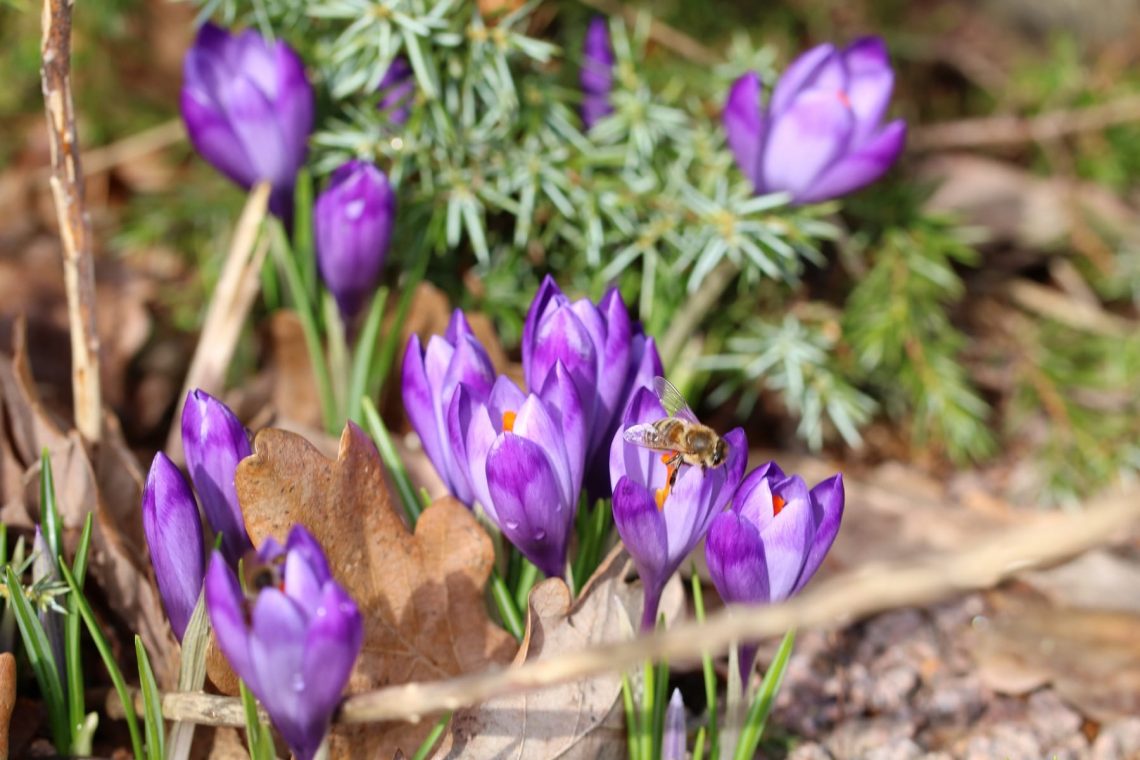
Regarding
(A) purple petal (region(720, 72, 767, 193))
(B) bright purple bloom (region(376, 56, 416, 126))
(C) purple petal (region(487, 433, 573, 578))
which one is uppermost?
(B) bright purple bloom (region(376, 56, 416, 126))

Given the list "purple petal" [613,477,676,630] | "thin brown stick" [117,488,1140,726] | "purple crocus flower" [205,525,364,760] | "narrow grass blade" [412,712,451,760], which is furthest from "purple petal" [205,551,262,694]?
"purple petal" [613,477,676,630]

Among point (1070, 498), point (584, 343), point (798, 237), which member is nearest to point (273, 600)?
point (584, 343)

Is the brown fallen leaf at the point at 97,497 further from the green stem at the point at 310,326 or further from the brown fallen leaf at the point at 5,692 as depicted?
the green stem at the point at 310,326

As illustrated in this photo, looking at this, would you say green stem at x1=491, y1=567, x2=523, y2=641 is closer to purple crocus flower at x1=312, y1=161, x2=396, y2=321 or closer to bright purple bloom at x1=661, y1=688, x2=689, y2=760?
bright purple bloom at x1=661, y1=688, x2=689, y2=760

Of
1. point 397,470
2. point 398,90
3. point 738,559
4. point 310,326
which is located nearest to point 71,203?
point 310,326

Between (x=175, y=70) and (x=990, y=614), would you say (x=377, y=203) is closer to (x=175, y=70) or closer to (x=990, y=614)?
(x=990, y=614)

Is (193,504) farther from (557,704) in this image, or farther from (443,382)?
(557,704)
